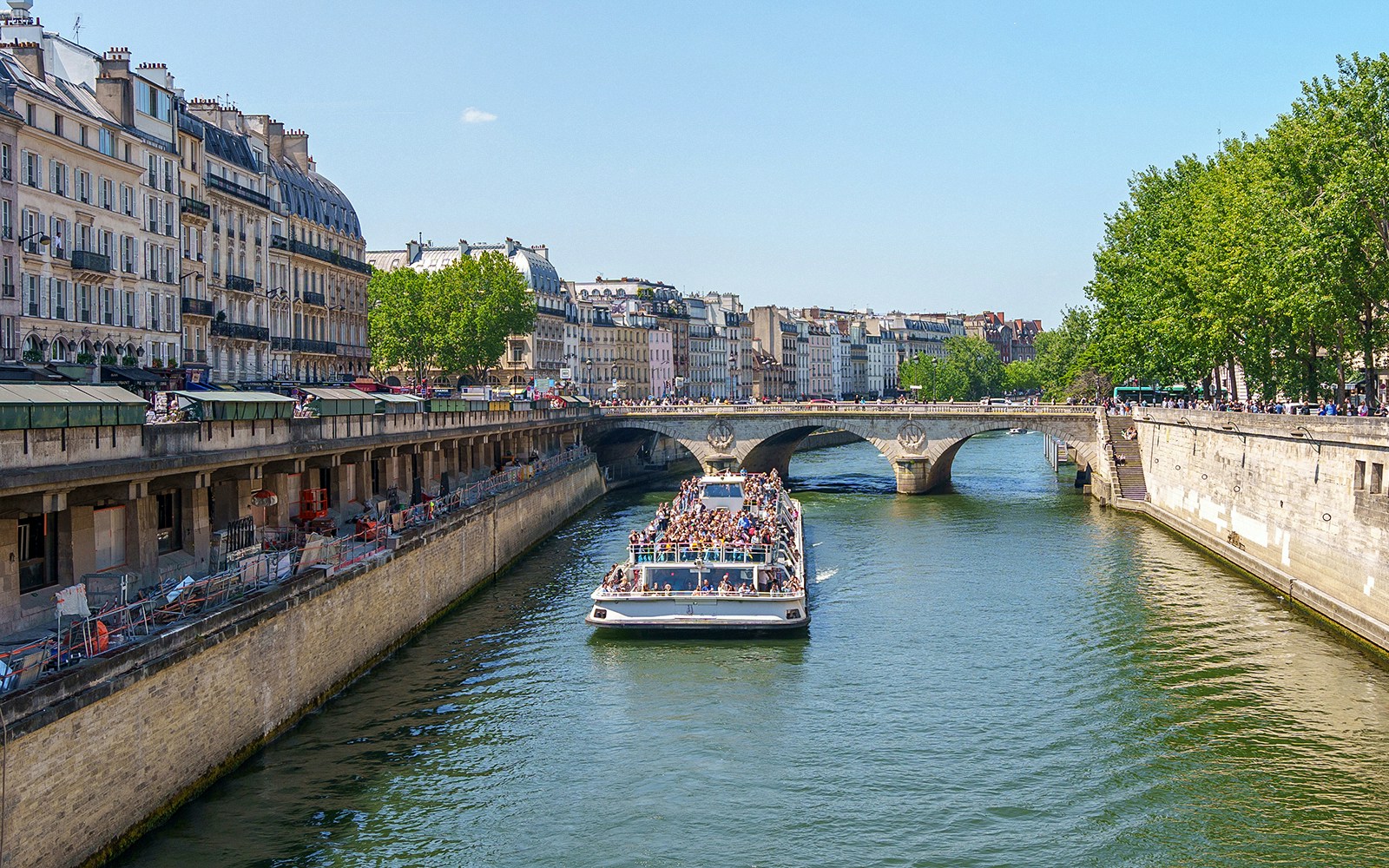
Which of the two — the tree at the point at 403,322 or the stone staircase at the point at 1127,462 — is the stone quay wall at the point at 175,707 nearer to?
the stone staircase at the point at 1127,462

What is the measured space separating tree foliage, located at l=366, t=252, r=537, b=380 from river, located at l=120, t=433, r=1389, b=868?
5482cm

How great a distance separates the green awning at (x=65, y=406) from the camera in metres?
22.8

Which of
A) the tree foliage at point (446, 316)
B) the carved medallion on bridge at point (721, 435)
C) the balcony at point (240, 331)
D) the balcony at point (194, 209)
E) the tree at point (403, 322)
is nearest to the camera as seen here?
the balcony at point (194, 209)

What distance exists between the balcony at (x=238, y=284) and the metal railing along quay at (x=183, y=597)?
82.3 feet

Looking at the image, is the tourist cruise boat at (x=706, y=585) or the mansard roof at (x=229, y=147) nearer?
the tourist cruise boat at (x=706, y=585)

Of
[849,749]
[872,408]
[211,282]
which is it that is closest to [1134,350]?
[872,408]

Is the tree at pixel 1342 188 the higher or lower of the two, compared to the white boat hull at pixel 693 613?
higher

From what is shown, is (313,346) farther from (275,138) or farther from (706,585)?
(706,585)

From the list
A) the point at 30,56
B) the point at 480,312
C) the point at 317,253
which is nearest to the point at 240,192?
the point at 317,253

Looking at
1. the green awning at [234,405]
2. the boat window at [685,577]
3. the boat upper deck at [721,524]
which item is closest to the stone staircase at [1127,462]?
the boat upper deck at [721,524]

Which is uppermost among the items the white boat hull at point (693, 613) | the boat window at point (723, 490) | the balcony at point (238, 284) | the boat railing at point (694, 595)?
the balcony at point (238, 284)

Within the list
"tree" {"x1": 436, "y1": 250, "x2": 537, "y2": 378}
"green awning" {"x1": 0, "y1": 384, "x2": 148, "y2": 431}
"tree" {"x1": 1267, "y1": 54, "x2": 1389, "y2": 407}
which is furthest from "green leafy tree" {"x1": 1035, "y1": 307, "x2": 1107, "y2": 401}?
"green awning" {"x1": 0, "y1": 384, "x2": 148, "y2": 431}

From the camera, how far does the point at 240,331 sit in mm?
63031

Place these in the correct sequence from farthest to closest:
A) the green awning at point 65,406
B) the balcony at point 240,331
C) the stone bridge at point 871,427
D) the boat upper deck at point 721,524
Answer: the stone bridge at point 871,427
the balcony at point 240,331
the boat upper deck at point 721,524
the green awning at point 65,406
